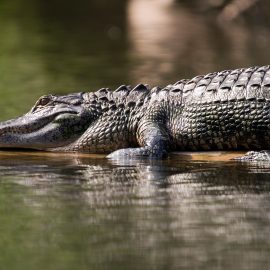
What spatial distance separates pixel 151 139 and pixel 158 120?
0.27 meters

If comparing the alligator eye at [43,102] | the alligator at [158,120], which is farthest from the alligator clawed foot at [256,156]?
the alligator eye at [43,102]

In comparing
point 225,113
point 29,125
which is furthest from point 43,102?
point 225,113

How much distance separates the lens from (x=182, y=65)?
73.7ft

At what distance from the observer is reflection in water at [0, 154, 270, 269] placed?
6.80 m

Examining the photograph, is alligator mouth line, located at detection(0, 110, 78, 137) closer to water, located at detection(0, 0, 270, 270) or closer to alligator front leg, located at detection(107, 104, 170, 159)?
water, located at detection(0, 0, 270, 270)

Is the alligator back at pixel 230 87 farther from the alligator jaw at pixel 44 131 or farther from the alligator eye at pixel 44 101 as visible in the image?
the alligator eye at pixel 44 101

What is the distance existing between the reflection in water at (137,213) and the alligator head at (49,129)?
0.82 meters

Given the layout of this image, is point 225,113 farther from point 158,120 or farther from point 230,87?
point 158,120

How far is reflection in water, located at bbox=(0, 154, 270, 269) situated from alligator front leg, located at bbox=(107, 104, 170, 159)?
25cm

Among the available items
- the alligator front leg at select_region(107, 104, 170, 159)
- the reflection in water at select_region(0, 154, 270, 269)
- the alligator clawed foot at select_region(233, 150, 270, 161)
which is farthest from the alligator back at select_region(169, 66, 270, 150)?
the reflection in water at select_region(0, 154, 270, 269)

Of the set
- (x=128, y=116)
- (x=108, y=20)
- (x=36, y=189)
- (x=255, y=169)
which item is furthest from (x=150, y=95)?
(x=108, y=20)

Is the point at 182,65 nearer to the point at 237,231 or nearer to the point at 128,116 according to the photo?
the point at 128,116

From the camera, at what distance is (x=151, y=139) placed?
1123cm

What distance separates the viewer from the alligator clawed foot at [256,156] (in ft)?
34.8
